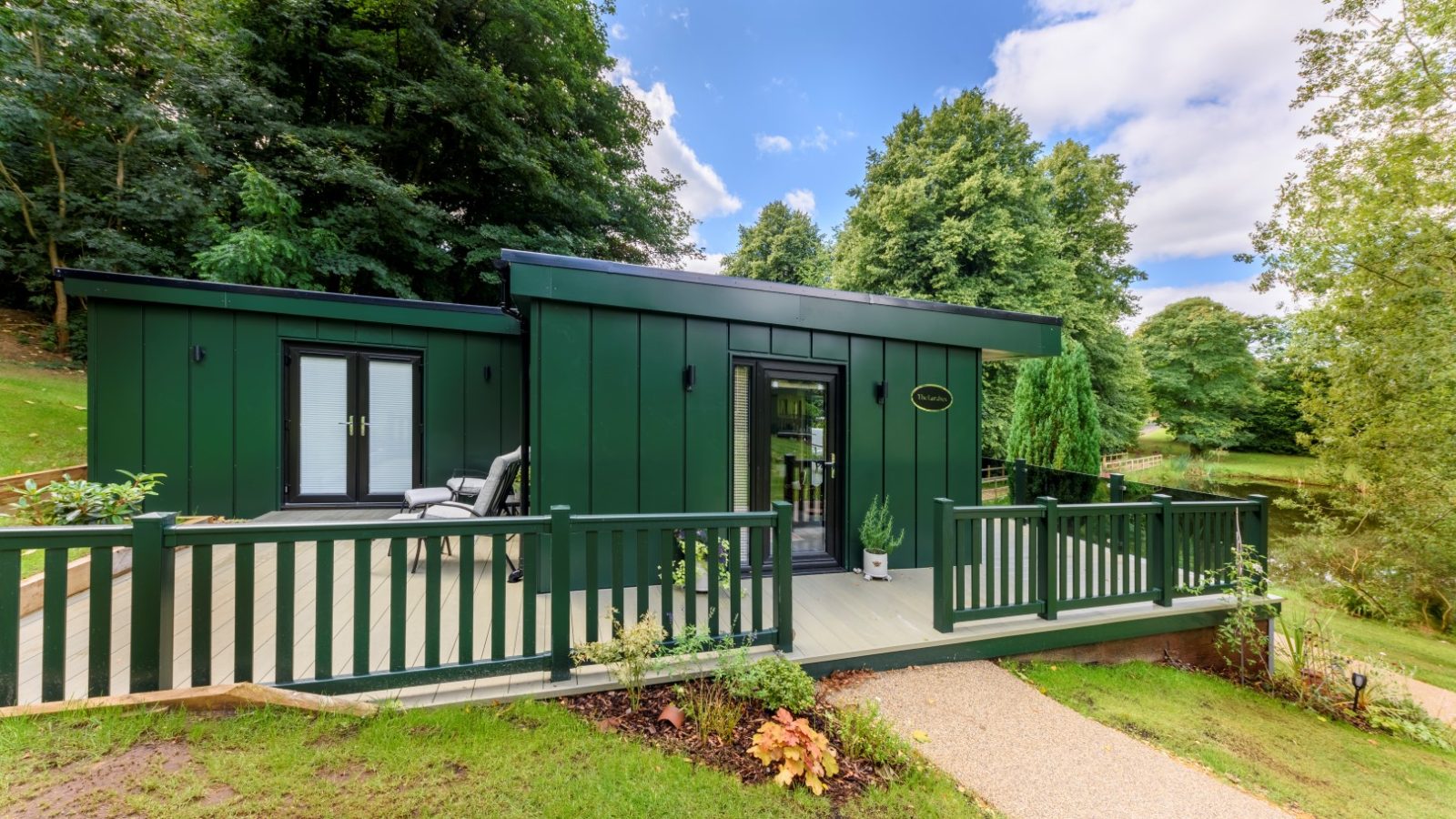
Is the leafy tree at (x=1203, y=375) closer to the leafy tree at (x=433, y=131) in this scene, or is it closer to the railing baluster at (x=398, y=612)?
Answer: the leafy tree at (x=433, y=131)

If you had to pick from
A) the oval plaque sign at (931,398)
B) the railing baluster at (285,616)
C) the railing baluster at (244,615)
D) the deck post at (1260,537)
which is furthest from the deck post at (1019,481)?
the railing baluster at (244,615)

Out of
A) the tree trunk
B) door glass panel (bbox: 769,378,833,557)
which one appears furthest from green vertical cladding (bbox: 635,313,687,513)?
the tree trunk

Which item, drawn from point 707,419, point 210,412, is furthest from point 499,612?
point 210,412

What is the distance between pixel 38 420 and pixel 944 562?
38.2 ft

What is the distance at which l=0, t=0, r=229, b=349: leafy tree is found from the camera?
27.4 feet

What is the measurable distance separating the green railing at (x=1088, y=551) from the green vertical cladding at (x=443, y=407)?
5219mm

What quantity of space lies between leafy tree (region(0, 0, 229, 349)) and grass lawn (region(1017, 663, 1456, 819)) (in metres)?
13.7

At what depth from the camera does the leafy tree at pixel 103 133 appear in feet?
27.4

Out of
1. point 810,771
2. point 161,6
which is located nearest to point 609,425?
point 810,771

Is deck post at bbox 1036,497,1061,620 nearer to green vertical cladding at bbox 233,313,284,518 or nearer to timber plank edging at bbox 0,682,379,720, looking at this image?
timber plank edging at bbox 0,682,379,720

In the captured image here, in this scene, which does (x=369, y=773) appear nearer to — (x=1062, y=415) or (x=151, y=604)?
(x=151, y=604)

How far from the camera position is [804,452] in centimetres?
408

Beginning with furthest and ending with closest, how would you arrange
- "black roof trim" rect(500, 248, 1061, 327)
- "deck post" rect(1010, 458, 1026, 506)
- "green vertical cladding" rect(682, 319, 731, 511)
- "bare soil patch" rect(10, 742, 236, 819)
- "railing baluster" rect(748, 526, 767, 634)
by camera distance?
"deck post" rect(1010, 458, 1026, 506) < "green vertical cladding" rect(682, 319, 731, 511) < "black roof trim" rect(500, 248, 1061, 327) < "railing baluster" rect(748, 526, 767, 634) < "bare soil patch" rect(10, 742, 236, 819)

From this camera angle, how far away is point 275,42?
9.43 meters
